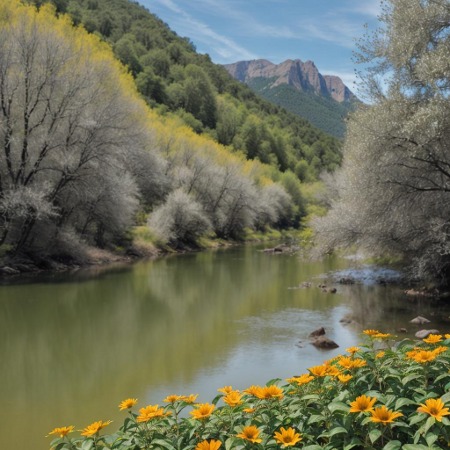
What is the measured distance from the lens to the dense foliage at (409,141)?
1587cm

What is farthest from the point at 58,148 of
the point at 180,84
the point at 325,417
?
the point at 180,84

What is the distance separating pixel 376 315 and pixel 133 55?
90.3m

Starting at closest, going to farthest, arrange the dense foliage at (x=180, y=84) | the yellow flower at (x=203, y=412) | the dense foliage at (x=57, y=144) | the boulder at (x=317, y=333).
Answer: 1. the yellow flower at (x=203, y=412)
2. the boulder at (x=317, y=333)
3. the dense foliage at (x=57, y=144)
4. the dense foliage at (x=180, y=84)

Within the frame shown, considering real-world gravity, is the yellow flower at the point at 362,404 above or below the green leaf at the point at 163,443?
above

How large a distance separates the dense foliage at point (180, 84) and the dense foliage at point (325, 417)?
→ 275ft

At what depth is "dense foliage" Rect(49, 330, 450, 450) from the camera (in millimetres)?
3135

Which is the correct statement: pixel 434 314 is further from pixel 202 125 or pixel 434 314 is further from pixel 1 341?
pixel 202 125

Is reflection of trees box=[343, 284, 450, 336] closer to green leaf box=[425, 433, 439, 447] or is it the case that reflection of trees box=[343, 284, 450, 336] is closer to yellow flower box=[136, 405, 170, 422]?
green leaf box=[425, 433, 439, 447]

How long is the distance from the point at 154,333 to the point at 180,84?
94087 millimetres

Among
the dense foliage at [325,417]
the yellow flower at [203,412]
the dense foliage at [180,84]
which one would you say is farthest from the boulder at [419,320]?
the dense foliage at [180,84]

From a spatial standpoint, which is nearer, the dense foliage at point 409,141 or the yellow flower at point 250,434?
the yellow flower at point 250,434

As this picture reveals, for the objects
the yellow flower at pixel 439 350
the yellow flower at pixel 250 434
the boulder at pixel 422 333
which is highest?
the yellow flower at pixel 439 350

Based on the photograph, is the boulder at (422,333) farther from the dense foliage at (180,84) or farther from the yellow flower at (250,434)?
the dense foliage at (180,84)

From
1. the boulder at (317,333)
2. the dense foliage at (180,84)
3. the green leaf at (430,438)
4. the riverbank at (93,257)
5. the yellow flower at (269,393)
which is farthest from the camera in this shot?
the dense foliage at (180,84)
